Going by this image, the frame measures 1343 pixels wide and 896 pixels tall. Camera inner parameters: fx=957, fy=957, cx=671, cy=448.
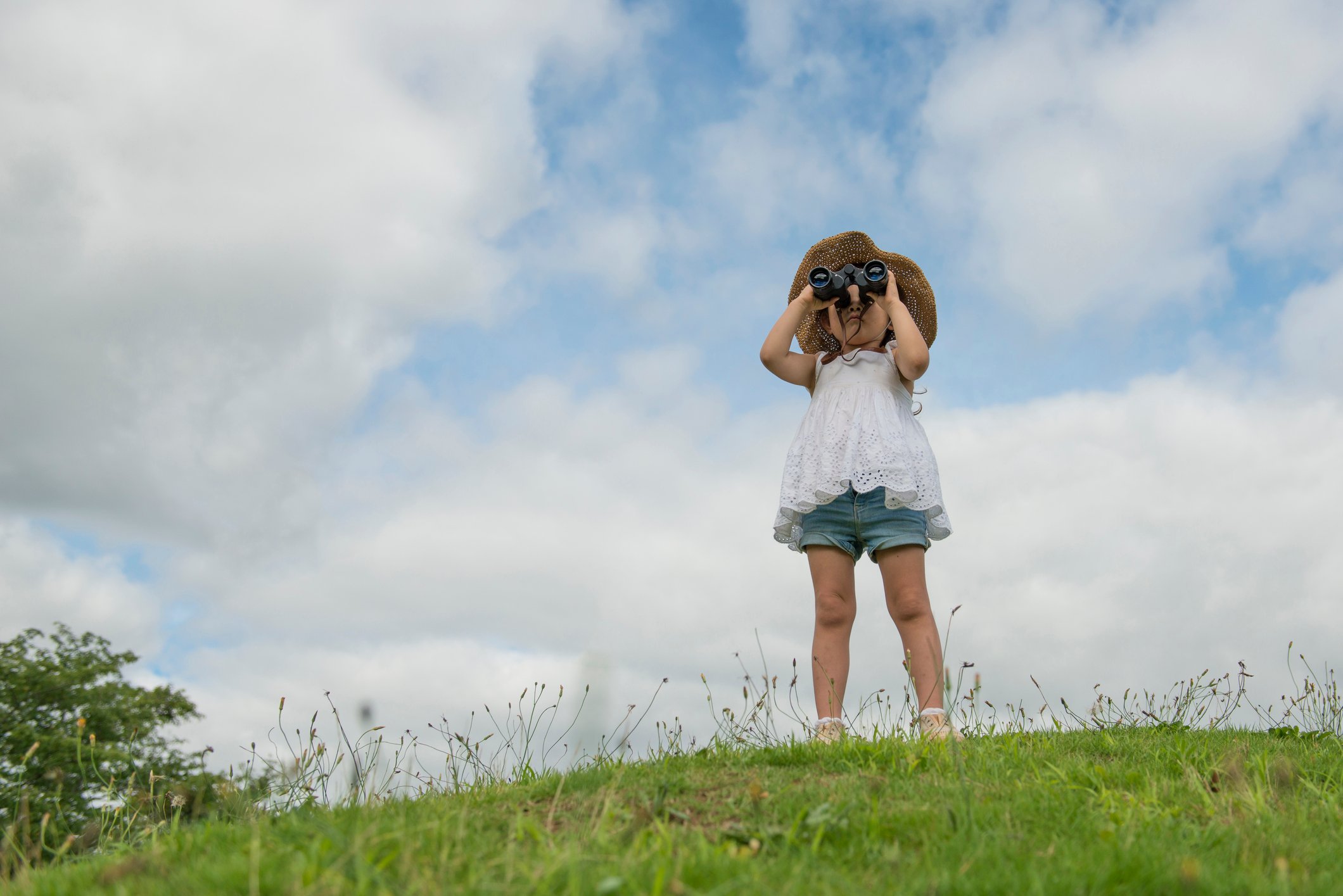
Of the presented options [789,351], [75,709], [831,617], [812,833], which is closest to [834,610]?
[831,617]

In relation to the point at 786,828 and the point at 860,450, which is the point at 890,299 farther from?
the point at 786,828

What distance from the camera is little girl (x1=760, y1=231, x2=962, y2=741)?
16.1 feet

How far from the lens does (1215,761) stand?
13.5 ft

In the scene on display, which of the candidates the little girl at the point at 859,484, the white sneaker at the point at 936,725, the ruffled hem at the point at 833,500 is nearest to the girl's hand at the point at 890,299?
the little girl at the point at 859,484

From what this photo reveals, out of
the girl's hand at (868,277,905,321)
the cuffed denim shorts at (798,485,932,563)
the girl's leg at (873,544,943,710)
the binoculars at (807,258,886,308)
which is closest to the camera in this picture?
the girl's leg at (873,544,943,710)

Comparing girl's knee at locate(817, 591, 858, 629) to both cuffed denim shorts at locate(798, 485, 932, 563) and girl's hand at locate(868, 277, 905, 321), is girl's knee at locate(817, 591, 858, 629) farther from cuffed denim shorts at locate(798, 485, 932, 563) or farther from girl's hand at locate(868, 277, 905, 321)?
girl's hand at locate(868, 277, 905, 321)

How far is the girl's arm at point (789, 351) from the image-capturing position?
5504 mm

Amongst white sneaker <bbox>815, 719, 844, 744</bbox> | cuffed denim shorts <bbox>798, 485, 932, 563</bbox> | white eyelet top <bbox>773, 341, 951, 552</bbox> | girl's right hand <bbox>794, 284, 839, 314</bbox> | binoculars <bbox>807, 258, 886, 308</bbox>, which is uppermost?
binoculars <bbox>807, 258, 886, 308</bbox>

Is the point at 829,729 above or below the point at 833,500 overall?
below

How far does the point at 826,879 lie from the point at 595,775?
139cm

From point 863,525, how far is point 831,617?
1.68ft

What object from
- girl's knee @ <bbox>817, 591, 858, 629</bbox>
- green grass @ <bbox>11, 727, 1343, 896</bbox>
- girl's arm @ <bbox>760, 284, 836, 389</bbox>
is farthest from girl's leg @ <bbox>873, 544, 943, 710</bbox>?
girl's arm @ <bbox>760, 284, 836, 389</bbox>

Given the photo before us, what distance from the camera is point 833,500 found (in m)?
5.10

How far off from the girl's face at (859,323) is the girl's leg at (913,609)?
139 cm
